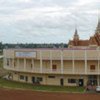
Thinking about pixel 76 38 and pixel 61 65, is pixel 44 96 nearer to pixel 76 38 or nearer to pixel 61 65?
pixel 61 65

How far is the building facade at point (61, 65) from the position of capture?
62.0 metres

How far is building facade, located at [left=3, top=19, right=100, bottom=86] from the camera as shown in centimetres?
6203

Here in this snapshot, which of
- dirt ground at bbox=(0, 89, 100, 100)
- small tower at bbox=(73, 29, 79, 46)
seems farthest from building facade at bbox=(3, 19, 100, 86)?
small tower at bbox=(73, 29, 79, 46)

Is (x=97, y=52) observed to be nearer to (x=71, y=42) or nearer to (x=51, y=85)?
(x=51, y=85)

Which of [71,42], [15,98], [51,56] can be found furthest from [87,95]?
[71,42]

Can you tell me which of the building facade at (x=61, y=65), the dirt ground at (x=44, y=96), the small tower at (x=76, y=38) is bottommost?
the dirt ground at (x=44, y=96)

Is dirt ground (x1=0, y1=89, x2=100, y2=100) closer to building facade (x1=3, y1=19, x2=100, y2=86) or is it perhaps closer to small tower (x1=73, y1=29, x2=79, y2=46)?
building facade (x1=3, y1=19, x2=100, y2=86)

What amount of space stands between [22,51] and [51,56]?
23.2ft

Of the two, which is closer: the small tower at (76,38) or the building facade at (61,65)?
the building facade at (61,65)

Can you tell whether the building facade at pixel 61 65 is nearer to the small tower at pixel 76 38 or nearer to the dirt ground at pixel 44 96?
the dirt ground at pixel 44 96

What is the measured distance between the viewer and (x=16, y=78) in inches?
2854

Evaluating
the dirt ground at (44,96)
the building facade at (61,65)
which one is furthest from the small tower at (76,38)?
the dirt ground at (44,96)

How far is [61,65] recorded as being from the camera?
63.3 metres

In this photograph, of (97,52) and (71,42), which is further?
(71,42)
